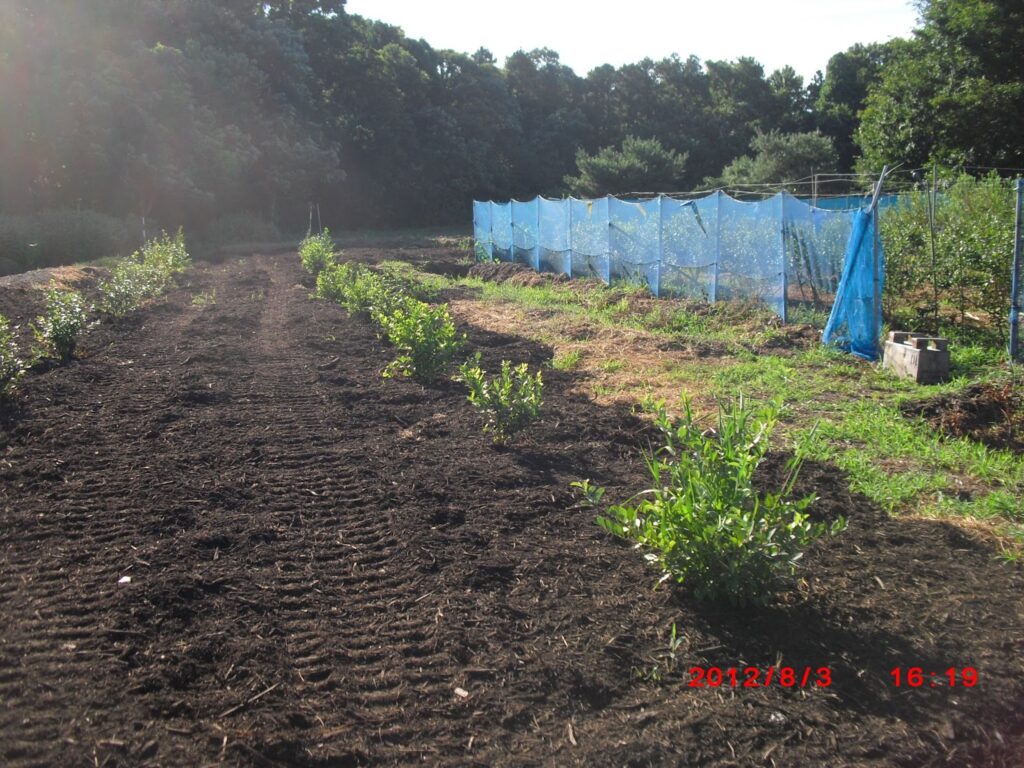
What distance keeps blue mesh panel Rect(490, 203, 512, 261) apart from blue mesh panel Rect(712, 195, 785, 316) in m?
10.4

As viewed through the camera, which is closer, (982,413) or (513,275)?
(982,413)

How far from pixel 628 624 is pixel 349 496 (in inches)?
79.9

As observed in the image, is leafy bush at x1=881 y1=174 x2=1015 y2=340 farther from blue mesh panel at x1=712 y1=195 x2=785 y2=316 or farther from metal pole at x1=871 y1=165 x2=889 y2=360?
blue mesh panel at x1=712 y1=195 x2=785 y2=316

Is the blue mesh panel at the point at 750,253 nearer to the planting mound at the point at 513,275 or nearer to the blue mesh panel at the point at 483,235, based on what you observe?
the planting mound at the point at 513,275

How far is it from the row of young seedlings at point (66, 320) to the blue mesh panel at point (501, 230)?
8.92 m

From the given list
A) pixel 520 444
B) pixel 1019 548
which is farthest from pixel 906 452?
pixel 520 444

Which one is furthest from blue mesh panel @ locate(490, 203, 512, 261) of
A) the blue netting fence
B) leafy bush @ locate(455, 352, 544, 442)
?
leafy bush @ locate(455, 352, 544, 442)

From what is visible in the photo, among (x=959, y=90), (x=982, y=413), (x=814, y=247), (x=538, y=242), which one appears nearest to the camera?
(x=982, y=413)

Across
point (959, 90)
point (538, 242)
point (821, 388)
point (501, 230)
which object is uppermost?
point (959, 90)

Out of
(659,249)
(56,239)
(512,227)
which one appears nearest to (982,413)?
(659,249)

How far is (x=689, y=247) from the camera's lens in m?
12.7

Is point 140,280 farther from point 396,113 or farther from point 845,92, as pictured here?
point 845,92

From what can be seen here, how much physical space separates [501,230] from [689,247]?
1057 cm

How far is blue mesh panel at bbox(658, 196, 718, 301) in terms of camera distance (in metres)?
12.1
